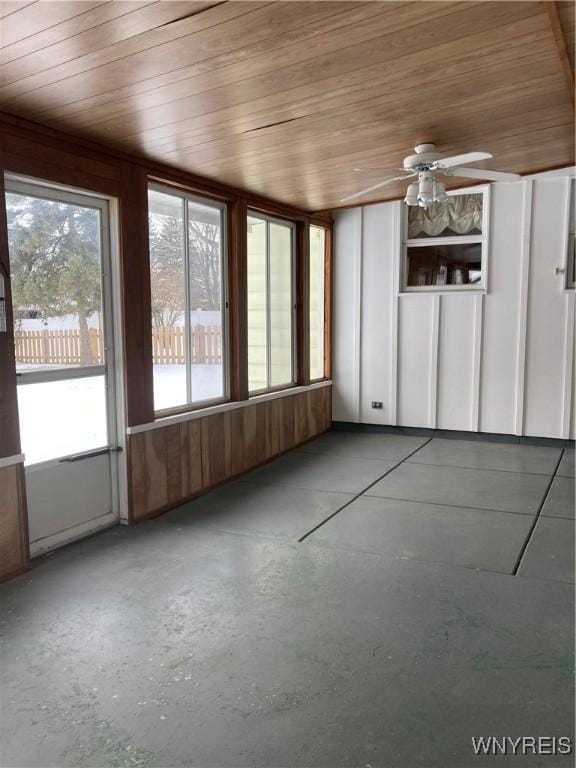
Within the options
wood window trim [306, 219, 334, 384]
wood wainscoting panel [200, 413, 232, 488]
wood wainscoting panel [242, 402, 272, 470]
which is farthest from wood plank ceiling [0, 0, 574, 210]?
wood window trim [306, 219, 334, 384]

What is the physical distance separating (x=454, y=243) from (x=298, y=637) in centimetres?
537

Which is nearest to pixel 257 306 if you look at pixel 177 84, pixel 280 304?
pixel 280 304

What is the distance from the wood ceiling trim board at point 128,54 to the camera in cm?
219

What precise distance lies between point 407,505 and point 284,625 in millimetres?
2028

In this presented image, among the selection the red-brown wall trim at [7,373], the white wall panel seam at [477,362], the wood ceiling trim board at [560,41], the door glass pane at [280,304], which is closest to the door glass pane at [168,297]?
the red-brown wall trim at [7,373]

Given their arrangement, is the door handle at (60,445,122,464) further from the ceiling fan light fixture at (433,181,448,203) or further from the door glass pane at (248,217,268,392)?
the ceiling fan light fixture at (433,181,448,203)

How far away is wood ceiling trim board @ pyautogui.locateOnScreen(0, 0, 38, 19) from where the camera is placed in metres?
2.05

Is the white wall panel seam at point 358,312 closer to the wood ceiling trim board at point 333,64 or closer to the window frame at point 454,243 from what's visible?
the window frame at point 454,243

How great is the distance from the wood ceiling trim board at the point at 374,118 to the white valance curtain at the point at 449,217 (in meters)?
3.18

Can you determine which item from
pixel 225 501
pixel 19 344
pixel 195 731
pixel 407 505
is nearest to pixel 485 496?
pixel 407 505

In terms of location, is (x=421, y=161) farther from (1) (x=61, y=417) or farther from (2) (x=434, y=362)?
(2) (x=434, y=362)

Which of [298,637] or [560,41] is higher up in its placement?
[560,41]

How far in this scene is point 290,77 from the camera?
2.78m

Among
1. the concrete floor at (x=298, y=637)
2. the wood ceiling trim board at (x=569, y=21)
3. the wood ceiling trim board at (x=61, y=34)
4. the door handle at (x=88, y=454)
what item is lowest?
the concrete floor at (x=298, y=637)
